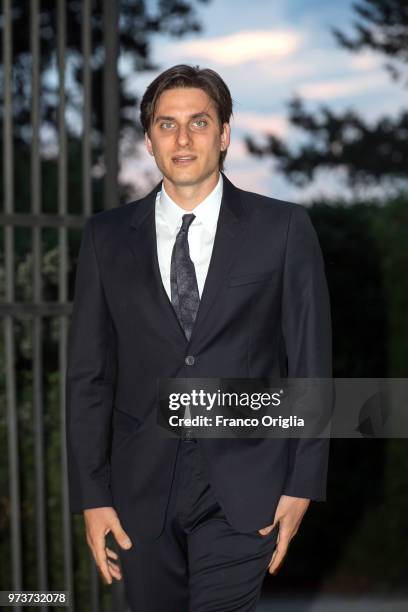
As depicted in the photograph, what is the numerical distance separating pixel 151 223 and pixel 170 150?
0.79ft

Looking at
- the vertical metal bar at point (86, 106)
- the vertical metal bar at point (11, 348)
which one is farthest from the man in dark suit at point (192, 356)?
the vertical metal bar at point (86, 106)

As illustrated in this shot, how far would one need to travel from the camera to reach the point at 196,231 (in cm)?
299

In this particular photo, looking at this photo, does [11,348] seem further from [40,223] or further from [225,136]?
[225,136]

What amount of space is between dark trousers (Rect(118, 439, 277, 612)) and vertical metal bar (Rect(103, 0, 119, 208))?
1.94 metres

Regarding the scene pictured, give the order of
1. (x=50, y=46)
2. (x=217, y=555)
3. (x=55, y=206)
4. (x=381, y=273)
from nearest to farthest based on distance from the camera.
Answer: (x=217, y=555) → (x=381, y=273) → (x=55, y=206) → (x=50, y=46)

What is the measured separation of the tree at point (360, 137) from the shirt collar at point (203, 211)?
1210cm

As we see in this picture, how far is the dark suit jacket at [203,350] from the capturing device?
286 cm

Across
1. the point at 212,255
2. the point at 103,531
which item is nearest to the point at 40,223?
the point at 212,255

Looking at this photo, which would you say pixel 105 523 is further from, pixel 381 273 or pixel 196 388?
pixel 381 273

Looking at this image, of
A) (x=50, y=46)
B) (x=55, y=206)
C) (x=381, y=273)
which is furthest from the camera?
(x=50, y=46)

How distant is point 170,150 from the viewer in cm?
290

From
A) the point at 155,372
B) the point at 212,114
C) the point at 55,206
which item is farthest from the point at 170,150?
the point at 55,206

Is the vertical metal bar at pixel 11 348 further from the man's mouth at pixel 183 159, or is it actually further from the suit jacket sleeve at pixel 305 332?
the suit jacket sleeve at pixel 305 332

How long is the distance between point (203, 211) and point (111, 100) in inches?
69.2
